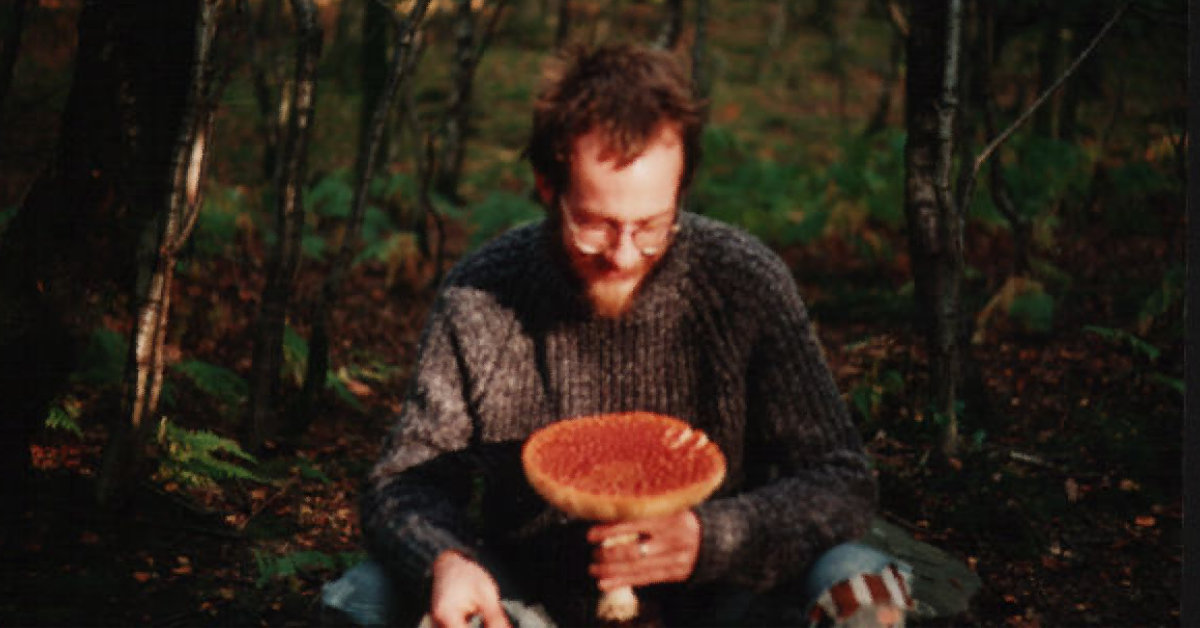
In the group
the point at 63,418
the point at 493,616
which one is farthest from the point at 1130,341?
the point at 63,418

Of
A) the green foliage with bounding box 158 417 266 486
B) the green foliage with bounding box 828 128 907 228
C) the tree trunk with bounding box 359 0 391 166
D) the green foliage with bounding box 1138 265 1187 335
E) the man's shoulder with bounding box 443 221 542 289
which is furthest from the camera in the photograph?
the green foliage with bounding box 828 128 907 228

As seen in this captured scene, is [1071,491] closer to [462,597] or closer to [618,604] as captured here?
[618,604]

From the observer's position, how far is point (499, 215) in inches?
374

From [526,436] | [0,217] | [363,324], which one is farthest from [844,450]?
[363,324]

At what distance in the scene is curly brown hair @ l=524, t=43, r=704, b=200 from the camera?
7.64 feet

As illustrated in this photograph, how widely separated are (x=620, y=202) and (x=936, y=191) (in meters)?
2.67

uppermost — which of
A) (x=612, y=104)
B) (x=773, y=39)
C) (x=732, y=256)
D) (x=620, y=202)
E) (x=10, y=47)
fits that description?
(x=773, y=39)

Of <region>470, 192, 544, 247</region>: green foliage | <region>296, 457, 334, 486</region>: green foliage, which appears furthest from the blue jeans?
<region>470, 192, 544, 247</region>: green foliage

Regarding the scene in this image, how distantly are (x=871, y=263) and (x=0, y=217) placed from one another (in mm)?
6698

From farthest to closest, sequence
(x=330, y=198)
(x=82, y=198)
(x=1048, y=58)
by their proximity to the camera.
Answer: (x=330, y=198) < (x=1048, y=58) < (x=82, y=198)

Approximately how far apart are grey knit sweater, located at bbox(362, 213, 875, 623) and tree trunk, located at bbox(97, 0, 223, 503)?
169cm

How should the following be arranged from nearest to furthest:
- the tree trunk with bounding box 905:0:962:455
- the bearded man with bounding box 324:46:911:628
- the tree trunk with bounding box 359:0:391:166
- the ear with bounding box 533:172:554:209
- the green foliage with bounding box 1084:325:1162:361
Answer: the bearded man with bounding box 324:46:911:628
the ear with bounding box 533:172:554:209
the tree trunk with bounding box 905:0:962:455
the green foliage with bounding box 1084:325:1162:361
the tree trunk with bounding box 359:0:391:166

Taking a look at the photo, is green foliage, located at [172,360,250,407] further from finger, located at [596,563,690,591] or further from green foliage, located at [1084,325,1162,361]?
green foliage, located at [1084,325,1162,361]

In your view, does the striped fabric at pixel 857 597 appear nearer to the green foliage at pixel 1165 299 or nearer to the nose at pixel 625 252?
the nose at pixel 625 252
